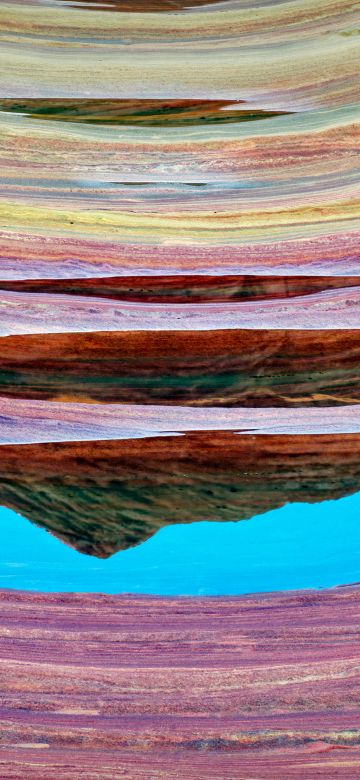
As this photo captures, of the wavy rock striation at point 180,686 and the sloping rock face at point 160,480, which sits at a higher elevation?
the sloping rock face at point 160,480

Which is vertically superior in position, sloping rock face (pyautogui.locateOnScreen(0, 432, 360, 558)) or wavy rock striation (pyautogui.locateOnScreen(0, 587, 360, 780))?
sloping rock face (pyautogui.locateOnScreen(0, 432, 360, 558))

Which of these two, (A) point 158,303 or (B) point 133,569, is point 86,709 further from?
(A) point 158,303

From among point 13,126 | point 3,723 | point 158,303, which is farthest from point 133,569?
point 13,126

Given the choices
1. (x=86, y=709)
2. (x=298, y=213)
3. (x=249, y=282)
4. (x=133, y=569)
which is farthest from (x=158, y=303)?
(x=86, y=709)

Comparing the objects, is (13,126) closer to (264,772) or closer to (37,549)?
(37,549)

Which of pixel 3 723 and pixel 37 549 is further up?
pixel 37 549

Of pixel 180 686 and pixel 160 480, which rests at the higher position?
pixel 160 480

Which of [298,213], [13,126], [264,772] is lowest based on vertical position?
[264,772]
